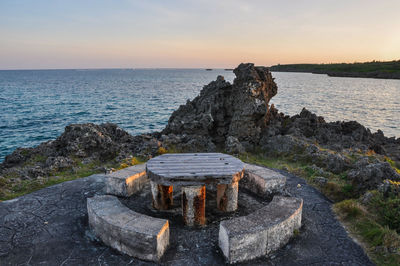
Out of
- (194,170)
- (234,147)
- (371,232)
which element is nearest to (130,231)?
(194,170)

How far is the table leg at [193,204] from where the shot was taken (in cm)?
660

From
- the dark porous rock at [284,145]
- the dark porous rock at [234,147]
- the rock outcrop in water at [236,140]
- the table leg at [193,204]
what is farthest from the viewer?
the dark porous rock at [234,147]

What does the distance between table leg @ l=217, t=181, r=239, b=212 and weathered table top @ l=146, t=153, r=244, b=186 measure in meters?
0.56

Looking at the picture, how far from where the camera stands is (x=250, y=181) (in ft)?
29.7

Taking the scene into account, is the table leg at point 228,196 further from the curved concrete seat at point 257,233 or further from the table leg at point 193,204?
the curved concrete seat at point 257,233

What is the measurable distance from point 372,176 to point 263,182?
3.97m

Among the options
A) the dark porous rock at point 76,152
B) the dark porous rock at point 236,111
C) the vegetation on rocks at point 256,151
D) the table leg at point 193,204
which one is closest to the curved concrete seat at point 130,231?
the table leg at point 193,204

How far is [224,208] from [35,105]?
166ft

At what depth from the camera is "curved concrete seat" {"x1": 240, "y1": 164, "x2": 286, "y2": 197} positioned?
8367 mm

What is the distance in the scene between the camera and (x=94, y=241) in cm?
611

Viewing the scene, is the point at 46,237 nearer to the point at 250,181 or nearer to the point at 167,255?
the point at 167,255

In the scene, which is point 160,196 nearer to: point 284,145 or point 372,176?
point 372,176

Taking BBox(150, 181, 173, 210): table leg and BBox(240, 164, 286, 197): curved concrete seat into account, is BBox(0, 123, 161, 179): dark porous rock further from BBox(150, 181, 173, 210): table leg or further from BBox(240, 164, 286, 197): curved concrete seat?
BBox(240, 164, 286, 197): curved concrete seat

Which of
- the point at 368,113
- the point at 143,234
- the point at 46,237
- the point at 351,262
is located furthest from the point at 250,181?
the point at 368,113
